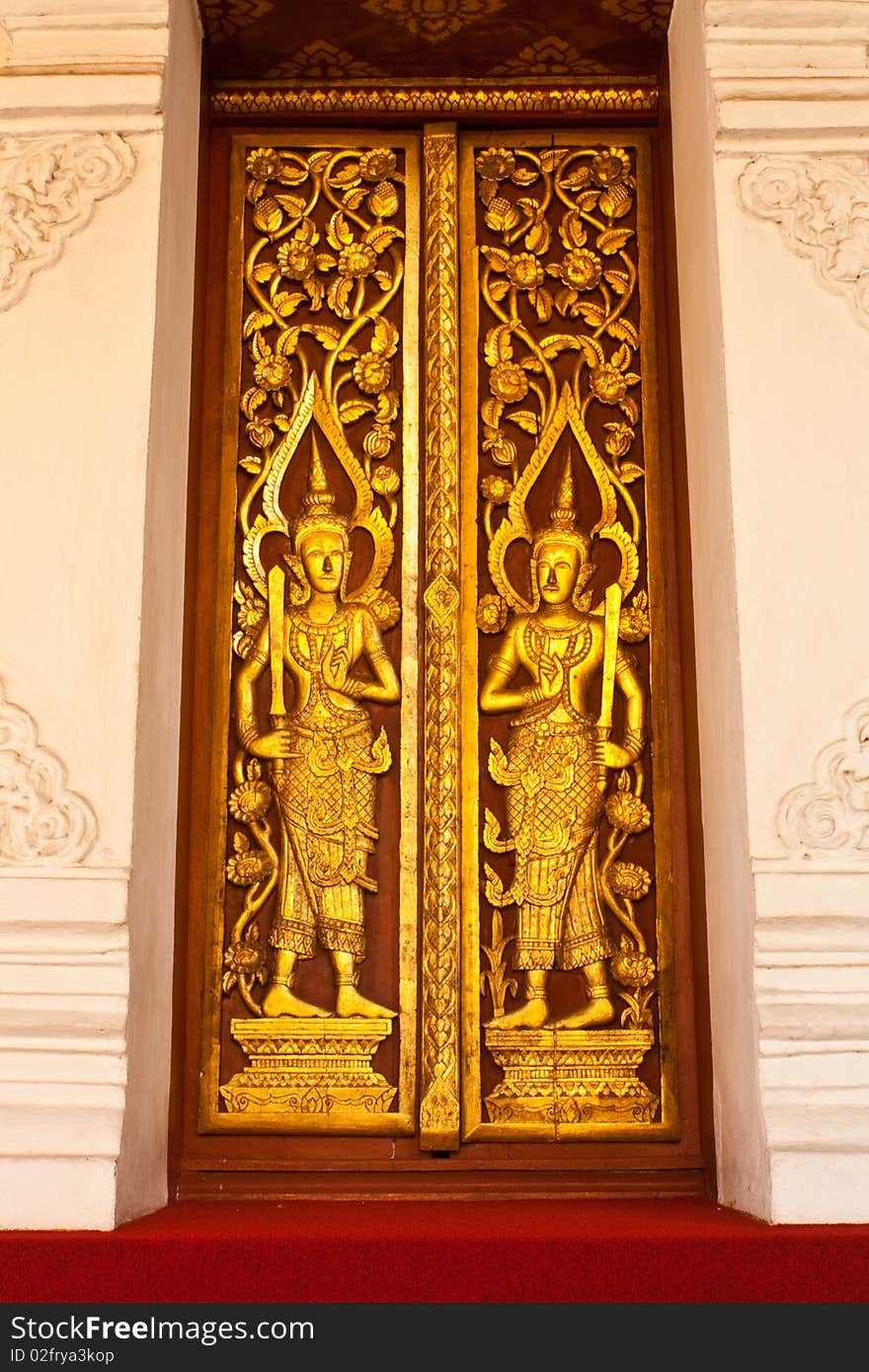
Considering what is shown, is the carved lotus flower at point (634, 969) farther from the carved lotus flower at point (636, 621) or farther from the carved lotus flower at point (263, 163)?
the carved lotus flower at point (263, 163)

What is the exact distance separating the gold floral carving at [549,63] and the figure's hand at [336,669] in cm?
150

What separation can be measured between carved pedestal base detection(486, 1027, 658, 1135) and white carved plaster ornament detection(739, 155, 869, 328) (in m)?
1.57

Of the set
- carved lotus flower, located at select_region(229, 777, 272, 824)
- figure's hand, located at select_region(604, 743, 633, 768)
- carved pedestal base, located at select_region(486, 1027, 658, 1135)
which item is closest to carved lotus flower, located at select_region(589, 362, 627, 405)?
figure's hand, located at select_region(604, 743, 633, 768)

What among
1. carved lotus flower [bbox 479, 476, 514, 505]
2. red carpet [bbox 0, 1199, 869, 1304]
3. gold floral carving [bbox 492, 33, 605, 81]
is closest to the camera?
red carpet [bbox 0, 1199, 869, 1304]

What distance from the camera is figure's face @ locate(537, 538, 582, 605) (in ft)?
11.9

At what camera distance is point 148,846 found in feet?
10.1

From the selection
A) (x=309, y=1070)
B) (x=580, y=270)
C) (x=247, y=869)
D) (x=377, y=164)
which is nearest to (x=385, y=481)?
(x=580, y=270)

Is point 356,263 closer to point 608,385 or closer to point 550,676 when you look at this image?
point 608,385

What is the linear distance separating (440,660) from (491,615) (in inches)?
6.3

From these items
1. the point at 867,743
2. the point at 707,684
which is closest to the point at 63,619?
the point at 707,684

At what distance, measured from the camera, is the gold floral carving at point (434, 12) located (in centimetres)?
366

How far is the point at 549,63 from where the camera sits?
3873 millimetres

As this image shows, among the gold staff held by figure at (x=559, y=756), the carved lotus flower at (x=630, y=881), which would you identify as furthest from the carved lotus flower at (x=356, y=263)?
the carved lotus flower at (x=630, y=881)

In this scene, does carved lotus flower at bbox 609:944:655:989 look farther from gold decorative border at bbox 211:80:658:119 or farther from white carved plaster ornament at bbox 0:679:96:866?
gold decorative border at bbox 211:80:658:119
